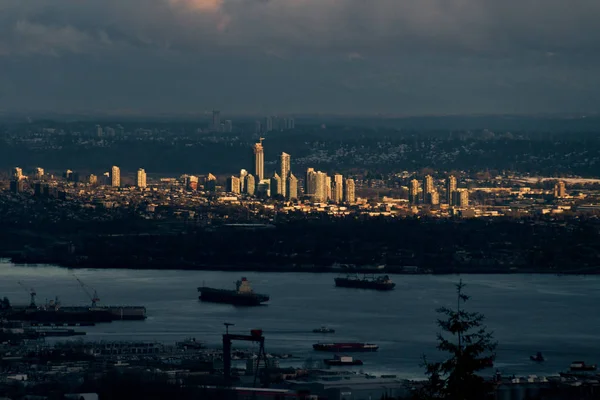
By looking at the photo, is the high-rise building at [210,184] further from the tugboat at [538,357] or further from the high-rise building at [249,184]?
the tugboat at [538,357]

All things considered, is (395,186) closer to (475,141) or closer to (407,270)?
(475,141)

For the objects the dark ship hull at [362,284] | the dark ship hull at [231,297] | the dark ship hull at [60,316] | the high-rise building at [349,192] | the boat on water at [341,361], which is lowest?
the boat on water at [341,361]

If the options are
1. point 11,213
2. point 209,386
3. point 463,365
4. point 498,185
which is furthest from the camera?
point 498,185

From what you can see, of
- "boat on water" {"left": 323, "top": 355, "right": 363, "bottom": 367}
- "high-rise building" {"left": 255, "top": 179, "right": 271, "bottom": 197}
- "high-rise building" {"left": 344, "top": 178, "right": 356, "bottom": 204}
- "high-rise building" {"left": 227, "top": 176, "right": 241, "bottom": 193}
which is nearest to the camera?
"boat on water" {"left": 323, "top": 355, "right": 363, "bottom": 367}

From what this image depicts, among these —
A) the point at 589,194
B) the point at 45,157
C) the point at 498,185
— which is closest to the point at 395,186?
the point at 498,185

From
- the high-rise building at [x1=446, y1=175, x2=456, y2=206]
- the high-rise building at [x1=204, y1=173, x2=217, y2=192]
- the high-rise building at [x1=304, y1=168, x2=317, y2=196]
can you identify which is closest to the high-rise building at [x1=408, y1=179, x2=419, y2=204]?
the high-rise building at [x1=446, y1=175, x2=456, y2=206]

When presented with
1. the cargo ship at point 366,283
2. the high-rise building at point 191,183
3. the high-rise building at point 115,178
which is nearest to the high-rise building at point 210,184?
the high-rise building at point 191,183

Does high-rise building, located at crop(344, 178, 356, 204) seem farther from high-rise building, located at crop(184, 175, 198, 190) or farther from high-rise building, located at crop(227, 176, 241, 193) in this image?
high-rise building, located at crop(184, 175, 198, 190)
